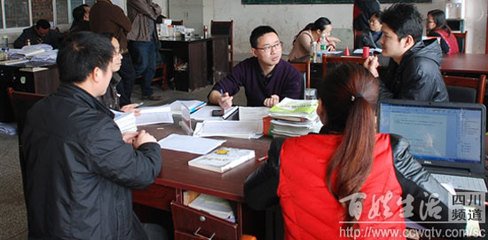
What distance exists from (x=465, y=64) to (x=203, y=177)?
11.1ft

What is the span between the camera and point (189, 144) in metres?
2.18

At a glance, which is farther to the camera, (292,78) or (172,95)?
(172,95)

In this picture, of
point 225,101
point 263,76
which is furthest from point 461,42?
point 225,101

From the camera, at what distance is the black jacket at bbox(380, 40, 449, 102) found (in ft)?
7.86

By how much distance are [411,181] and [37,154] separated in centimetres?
108

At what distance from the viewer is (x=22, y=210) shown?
3.15 m

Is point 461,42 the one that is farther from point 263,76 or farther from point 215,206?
point 215,206

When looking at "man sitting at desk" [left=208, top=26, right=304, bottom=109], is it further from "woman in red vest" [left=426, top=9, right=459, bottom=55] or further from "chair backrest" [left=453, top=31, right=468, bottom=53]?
"chair backrest" [left=453, top=31, right=468, bottom=53]

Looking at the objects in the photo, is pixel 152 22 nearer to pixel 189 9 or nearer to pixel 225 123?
pixel 189 9

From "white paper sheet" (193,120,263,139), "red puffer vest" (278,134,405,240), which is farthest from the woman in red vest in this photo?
"red puffer vest" (278,134,405,240)

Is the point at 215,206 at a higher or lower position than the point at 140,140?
lower

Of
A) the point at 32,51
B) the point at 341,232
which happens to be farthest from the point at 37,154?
the point at 32,51

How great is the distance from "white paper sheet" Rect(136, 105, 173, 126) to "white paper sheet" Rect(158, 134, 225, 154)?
0.31m

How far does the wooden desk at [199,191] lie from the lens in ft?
5.57
